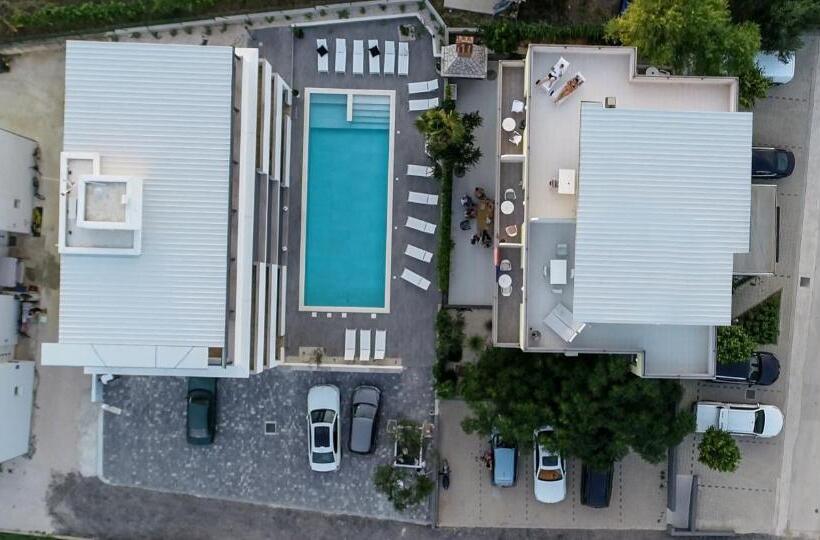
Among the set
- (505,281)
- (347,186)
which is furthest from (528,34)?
(505,281)

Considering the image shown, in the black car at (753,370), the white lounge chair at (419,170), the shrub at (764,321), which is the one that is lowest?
the black car at (753,370)

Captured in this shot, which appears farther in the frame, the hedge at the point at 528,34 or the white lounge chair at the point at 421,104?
the white lounge chair at the point at 421,104

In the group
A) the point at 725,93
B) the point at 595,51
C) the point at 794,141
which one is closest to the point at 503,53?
the point at 595,51

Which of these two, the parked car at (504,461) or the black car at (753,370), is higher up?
the black car at (753,370)

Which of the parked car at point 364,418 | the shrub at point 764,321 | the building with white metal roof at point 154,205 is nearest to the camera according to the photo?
the building with white metal roof at point 154,205

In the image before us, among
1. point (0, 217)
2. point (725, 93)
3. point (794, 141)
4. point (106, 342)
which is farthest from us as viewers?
point (794, 141)

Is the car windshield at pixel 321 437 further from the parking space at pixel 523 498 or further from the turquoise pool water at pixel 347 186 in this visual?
the turquoise pool water at pixel 347 186

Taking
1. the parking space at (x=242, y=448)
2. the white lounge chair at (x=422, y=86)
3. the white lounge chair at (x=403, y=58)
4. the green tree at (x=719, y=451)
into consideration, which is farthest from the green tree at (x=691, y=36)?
the parking space at (x=242, y=448)

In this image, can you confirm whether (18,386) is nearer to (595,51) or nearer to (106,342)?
(106,342)
